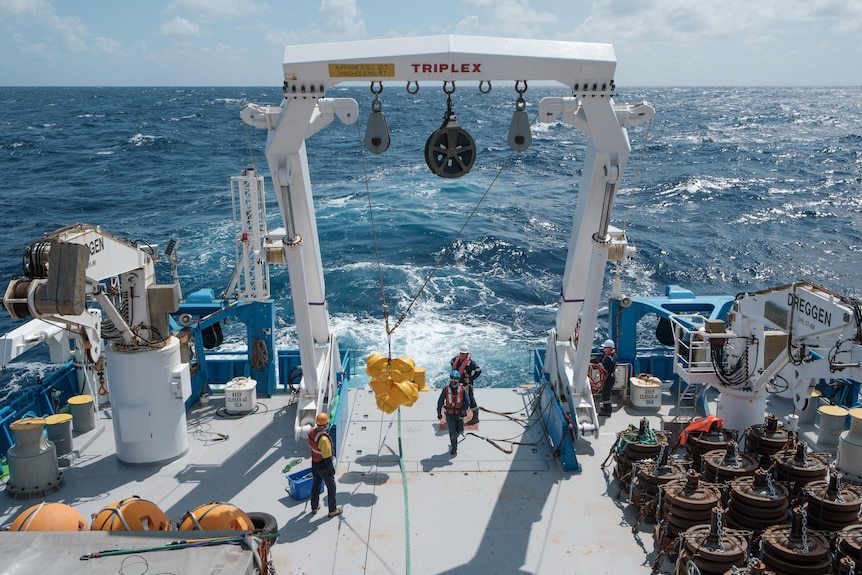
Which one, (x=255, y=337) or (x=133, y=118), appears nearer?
(x=255, y=337)

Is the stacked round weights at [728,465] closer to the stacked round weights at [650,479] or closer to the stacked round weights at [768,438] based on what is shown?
the stacked round weights at [650,479]

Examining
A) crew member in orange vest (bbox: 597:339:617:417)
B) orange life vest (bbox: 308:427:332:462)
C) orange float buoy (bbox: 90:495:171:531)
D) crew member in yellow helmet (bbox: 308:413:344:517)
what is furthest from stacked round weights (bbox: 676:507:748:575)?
orange float buoy (bbox: 90:495:171:531)

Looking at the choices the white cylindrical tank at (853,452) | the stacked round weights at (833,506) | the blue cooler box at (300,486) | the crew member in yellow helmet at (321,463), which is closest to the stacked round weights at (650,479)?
the stacked round weights at (833,506)

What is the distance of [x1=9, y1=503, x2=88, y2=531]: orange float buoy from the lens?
823cm

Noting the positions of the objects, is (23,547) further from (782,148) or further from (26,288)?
(782,148)

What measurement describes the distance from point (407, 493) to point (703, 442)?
14.6ft

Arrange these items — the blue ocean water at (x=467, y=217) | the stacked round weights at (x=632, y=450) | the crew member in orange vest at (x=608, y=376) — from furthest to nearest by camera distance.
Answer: the blue ocean water at (x=467, y=217) < the crew member in orange vest at (x=608, y=376) < the stacked round weights at (x=632, y=450)

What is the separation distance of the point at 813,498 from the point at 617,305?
19.0 feet

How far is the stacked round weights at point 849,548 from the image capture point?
8.07m

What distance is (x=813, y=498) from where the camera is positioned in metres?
9.33

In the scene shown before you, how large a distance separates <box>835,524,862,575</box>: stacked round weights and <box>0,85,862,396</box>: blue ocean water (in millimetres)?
5122

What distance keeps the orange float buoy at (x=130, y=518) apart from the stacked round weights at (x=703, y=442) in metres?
7.28

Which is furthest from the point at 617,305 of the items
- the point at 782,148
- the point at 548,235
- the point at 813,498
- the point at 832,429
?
the point at 782,148

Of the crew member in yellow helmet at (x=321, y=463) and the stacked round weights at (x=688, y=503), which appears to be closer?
the stacked round weights at (x=688, y=503)
